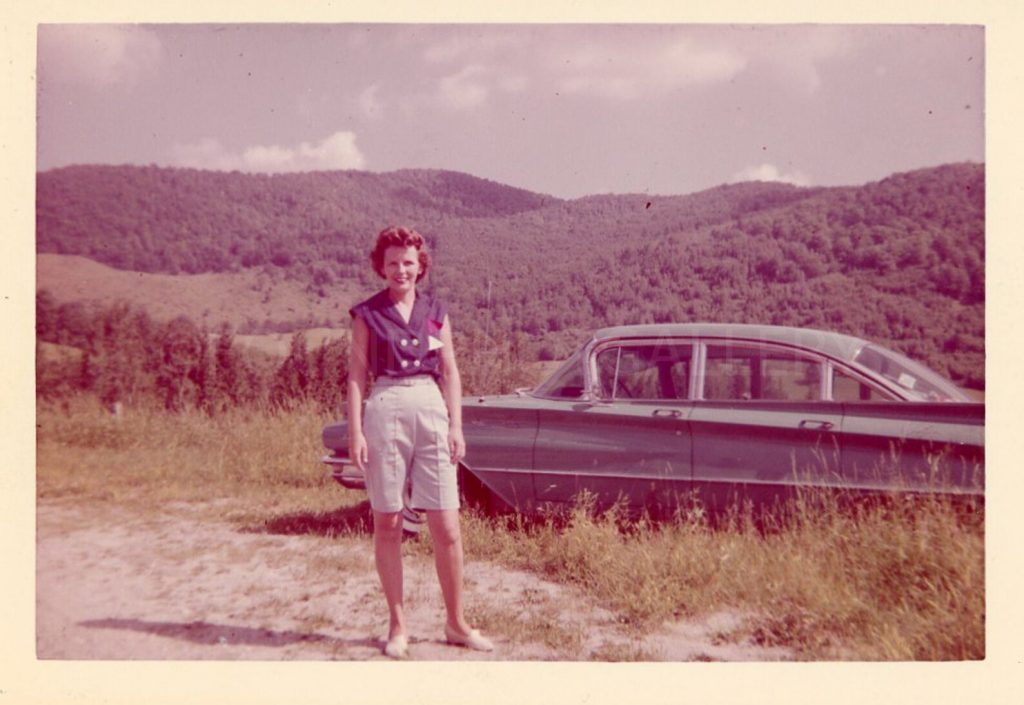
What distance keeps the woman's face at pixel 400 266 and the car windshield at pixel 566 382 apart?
1.49 meters

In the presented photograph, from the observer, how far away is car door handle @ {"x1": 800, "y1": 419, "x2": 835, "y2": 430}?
3.59m

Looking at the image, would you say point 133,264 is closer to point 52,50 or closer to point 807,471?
point 52,50

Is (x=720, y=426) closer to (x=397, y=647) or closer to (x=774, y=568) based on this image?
(x=774, y=568)

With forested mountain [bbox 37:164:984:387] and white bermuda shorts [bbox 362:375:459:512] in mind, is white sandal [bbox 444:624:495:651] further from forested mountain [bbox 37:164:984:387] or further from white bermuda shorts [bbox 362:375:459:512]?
forested mountain [bbox 37:164:984:387]

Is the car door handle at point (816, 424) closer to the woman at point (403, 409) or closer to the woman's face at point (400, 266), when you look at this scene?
the woman at point (403, 409)

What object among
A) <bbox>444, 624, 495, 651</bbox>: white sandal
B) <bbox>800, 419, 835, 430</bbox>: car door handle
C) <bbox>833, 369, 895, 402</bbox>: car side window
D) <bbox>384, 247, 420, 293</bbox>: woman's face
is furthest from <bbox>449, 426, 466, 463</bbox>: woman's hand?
<bbox>833, 369, 895, 402</bbox>: car side window

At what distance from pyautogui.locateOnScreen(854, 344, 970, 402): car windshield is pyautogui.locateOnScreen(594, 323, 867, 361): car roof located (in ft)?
0.24

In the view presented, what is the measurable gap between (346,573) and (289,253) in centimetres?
213

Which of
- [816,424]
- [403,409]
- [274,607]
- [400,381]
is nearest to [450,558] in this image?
[403,409]

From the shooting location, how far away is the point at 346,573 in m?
3.79

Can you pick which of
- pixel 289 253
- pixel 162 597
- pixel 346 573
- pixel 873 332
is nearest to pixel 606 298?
pixel 873 332

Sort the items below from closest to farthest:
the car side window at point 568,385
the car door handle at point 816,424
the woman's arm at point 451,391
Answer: the woman's arm at point 451,391
the car door handle at point 816,424
the car side window at point 568,385

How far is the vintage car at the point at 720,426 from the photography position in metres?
3.48

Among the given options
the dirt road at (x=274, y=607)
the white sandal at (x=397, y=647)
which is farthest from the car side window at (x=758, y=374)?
the white sandal at (x=397, y=647)
